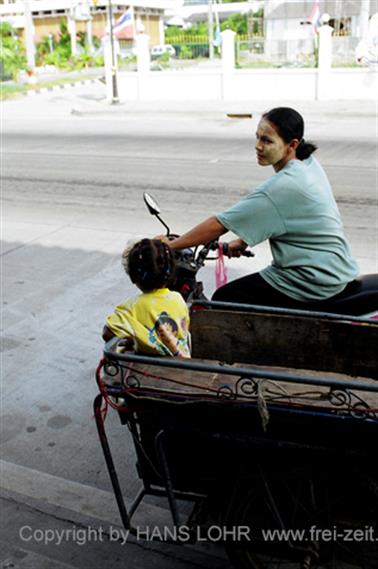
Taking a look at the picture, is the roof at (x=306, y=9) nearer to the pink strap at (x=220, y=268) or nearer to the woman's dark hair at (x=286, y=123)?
the pink strap at (x=220, y=268)

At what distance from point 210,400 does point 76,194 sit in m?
8.27

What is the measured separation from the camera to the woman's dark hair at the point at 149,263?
2893 mm

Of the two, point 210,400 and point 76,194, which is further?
point 76,194

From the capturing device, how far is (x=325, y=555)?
9.07 ft

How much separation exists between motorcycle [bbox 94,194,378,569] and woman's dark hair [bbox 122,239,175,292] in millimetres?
322

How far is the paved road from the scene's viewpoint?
3695 millimetres

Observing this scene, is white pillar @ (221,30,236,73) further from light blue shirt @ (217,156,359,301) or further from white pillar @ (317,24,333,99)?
light blue shirt @ (217,156,359,301)

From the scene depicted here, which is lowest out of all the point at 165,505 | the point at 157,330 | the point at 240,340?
the point at 165,505

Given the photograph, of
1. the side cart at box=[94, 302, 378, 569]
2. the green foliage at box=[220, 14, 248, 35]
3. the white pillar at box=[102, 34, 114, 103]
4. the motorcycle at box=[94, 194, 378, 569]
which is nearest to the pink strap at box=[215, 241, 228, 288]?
the motorcycle at box=[94, 194, 378, 569]

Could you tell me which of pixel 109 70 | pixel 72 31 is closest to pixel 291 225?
pixel 109 70

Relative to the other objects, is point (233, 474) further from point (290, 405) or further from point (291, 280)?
point (291, 280)

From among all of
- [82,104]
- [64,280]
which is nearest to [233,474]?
[64,280]

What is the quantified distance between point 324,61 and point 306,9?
13003mm

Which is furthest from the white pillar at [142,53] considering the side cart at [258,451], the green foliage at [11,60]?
the side cart at [258,451]
